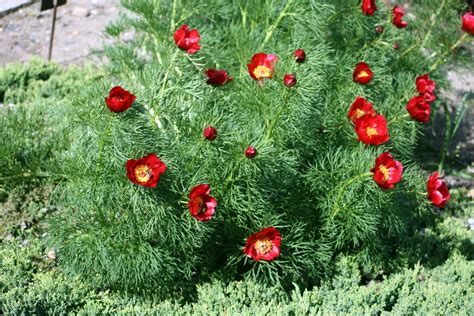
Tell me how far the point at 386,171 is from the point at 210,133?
26.9 inches

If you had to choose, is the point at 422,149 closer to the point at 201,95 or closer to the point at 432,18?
the point at 432,18

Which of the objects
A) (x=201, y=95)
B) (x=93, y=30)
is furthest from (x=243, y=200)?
(x=93, y=30)

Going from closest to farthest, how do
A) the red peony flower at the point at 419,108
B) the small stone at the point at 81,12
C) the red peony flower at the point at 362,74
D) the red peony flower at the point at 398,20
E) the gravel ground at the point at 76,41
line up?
the red peony flower at the point at 419,108
the red peony flower at the point at 362,74
the red peony flower at the point at 398,20
the gravel ground at the point at 76,41
the small stone at the point at 81,12

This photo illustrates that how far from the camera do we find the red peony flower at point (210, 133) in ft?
8.28

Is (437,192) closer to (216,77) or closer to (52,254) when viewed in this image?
(216,77)

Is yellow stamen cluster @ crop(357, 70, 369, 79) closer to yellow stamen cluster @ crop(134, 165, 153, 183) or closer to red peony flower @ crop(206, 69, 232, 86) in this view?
red peony flower @ crop(206, 69, 232, 86)

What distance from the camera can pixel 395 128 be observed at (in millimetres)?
3291

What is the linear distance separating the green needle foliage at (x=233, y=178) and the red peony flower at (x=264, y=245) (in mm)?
100

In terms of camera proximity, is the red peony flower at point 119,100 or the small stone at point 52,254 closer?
the red peony flower at point 119,100

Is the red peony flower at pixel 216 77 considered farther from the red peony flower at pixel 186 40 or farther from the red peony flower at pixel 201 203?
the red peony flower at pixel 201 203

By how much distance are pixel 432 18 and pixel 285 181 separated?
80.1 inches

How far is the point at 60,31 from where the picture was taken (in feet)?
18.2

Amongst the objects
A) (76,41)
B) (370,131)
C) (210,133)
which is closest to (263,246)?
(210,133)

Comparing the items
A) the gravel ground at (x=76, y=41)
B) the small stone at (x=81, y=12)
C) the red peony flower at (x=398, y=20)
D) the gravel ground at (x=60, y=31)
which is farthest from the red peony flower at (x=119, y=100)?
the small stone at (x=81, y=12)
